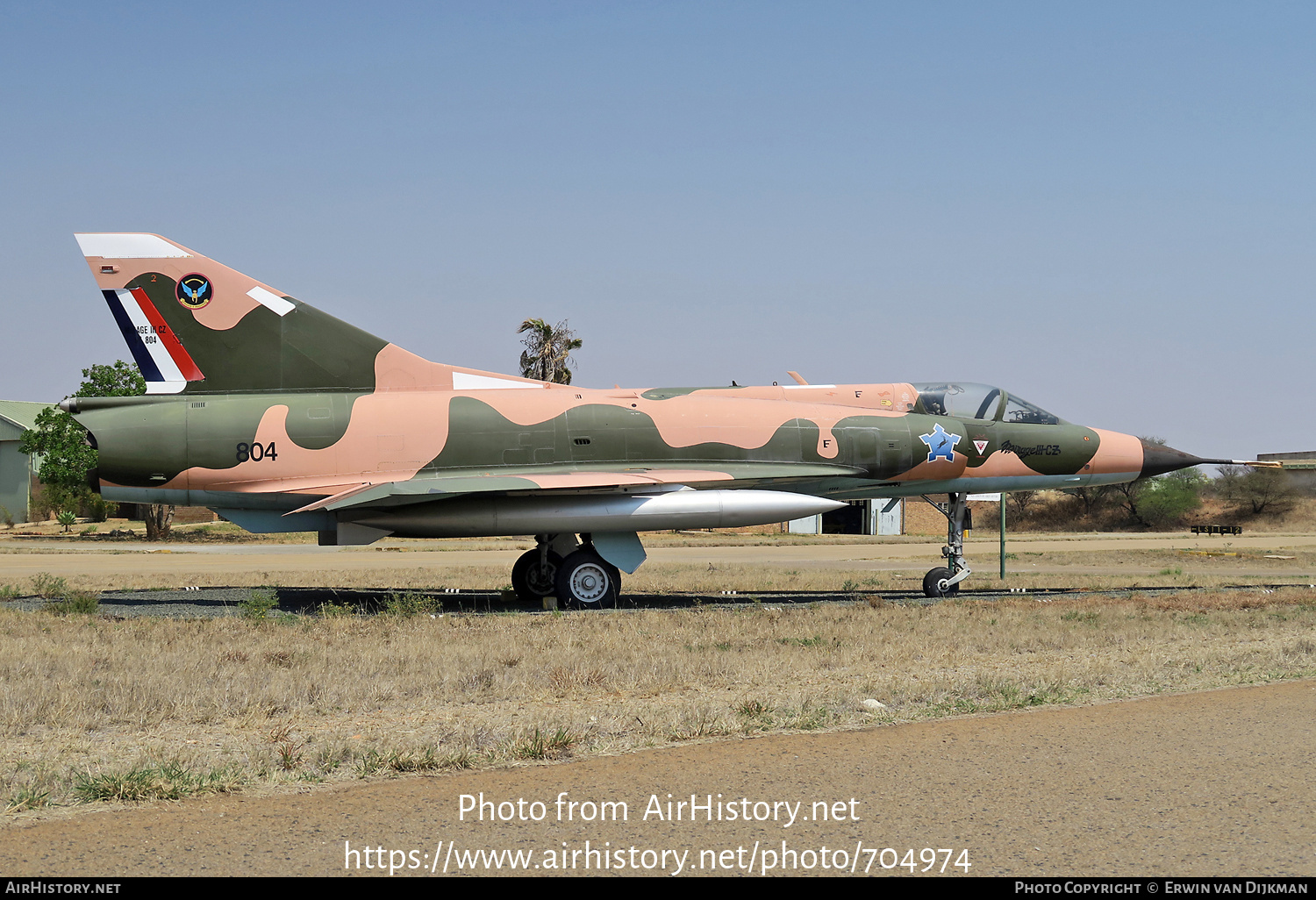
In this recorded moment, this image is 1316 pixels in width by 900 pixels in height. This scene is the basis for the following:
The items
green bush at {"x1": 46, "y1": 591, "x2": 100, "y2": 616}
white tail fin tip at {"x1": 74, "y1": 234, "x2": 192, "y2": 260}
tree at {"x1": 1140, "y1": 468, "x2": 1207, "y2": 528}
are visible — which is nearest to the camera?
green bush at {"x1": 46, "y1": 591, "x2": 100, "y2": 616}

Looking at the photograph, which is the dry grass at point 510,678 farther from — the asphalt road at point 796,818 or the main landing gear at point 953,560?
the main landing gear at point 953,560

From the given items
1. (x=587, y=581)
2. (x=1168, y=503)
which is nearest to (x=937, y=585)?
(x=587, y=581)

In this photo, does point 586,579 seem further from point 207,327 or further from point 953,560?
point 207,327

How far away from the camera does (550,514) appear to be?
15.6 meters

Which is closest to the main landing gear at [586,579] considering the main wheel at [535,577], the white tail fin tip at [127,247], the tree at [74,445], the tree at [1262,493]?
the main wheel at [535,577]

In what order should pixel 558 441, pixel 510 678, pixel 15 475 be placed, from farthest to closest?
1. pixel 15 475
2. pixel 558 441
3. pixel 510 678

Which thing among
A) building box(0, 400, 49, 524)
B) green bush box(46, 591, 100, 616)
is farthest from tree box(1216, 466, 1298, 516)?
building box(0, 400, 49, 524)

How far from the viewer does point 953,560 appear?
58.5 ft

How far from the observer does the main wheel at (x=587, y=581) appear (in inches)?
618

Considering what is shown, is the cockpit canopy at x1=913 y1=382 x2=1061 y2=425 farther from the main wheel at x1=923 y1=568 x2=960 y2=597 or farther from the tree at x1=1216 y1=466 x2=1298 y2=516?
the tree at x1=1216 y1=466 x2=1298 y2=516

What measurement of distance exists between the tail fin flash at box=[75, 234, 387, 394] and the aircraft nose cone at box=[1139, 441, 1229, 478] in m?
13.6

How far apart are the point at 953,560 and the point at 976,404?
9.01 feet

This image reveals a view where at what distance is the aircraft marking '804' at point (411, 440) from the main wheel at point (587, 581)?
27mm

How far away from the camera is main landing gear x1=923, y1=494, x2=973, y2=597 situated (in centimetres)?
1758
